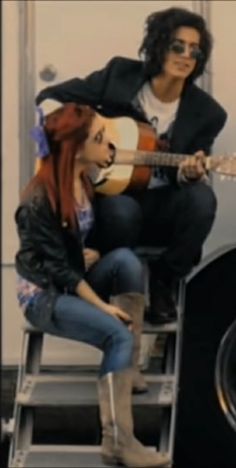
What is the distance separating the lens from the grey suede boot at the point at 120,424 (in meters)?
5.13

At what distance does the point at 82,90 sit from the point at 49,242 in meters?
0.78

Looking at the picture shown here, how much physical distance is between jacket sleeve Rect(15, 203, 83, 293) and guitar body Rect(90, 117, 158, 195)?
41cm

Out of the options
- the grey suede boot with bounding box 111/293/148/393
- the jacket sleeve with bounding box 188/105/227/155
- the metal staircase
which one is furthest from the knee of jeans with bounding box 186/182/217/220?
the grey suede boot with bounding box 111/293/148/393

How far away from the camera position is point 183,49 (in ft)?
18.4

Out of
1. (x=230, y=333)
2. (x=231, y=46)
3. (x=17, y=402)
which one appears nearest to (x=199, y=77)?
(x=231, y=46)

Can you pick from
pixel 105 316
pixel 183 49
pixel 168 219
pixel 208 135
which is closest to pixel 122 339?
pixel 105 316

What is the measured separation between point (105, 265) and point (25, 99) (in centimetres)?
86

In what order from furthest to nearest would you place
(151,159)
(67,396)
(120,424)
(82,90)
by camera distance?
(82,90)
(151,159)
(67,396)
(120,424)

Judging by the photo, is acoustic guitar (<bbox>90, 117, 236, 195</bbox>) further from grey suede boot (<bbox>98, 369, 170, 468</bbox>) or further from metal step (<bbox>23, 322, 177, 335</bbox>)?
grey suede boot (<bbox>98, 369, 170, 468</bbox>)

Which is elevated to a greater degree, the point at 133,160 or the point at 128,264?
the point at 133,160

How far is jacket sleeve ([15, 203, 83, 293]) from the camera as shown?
206 inches

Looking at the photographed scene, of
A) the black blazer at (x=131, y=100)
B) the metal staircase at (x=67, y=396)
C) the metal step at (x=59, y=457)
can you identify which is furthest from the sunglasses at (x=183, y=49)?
the metal step at (x=59, y=457)

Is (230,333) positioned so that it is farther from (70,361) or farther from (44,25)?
(44,25)

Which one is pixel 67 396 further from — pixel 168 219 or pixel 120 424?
pixel 168 219
